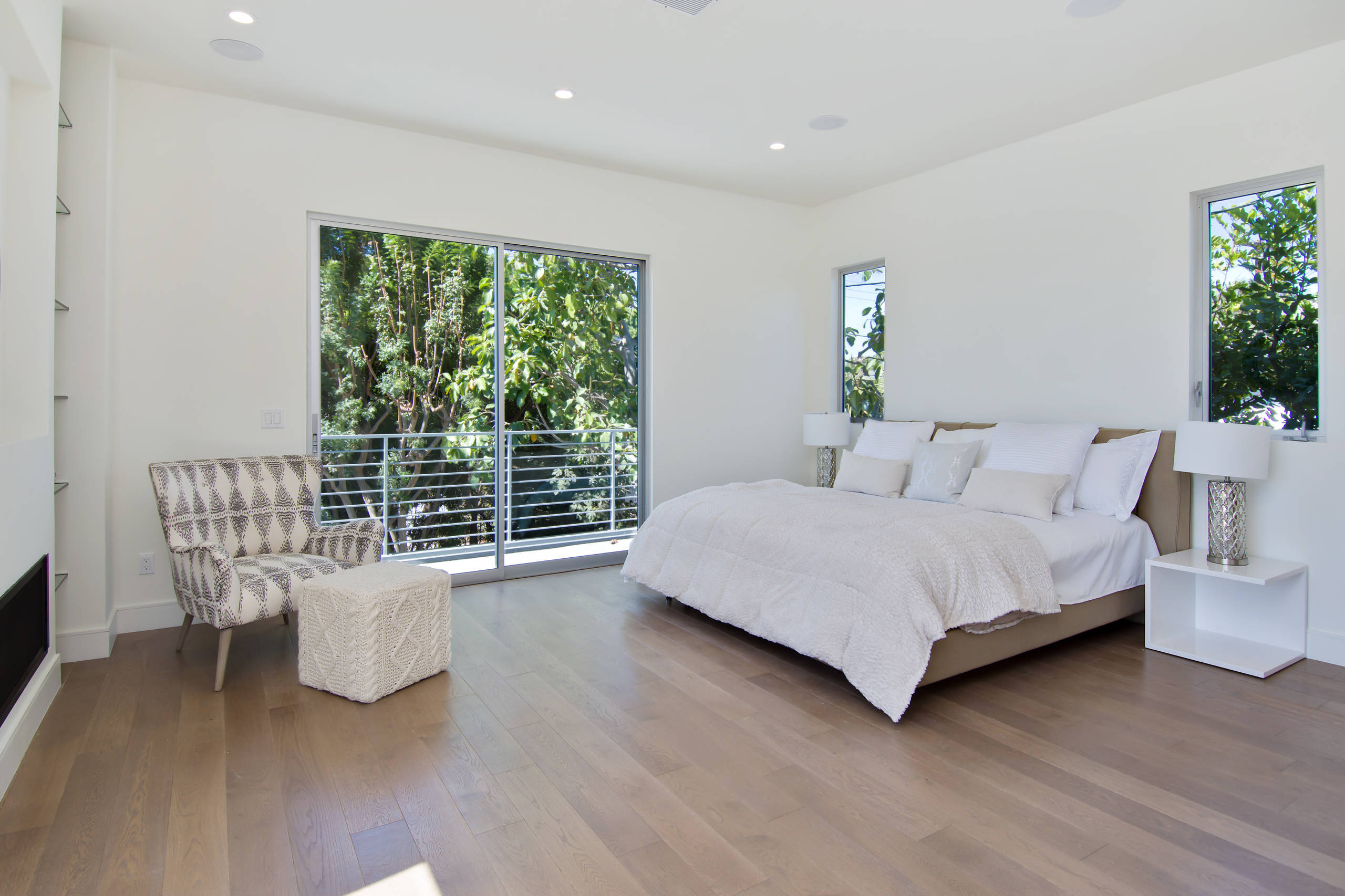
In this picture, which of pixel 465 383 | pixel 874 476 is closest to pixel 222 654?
pixel 465 383

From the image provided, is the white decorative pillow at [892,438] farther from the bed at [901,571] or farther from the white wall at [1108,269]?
the bed at [901,571]

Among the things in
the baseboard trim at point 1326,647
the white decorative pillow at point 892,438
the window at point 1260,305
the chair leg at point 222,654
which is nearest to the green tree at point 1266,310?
the window at point 1260,305

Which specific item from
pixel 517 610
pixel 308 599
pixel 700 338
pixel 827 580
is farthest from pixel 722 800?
pixel 700 338

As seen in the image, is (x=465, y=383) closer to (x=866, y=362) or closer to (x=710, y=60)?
(x=710, y=60)

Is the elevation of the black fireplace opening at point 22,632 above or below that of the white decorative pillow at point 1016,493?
below

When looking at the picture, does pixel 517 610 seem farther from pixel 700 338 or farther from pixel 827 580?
pixel 700 338

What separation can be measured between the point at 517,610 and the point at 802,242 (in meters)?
3.68

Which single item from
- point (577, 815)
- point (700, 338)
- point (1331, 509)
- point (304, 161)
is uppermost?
point (304, 161)

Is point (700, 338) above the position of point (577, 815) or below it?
above

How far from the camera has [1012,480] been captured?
142 inches

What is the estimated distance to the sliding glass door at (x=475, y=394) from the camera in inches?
162

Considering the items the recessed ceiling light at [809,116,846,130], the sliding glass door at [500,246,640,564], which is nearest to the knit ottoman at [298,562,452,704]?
the sliding glass door at [500,246,640,564]

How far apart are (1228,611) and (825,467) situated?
2.47m

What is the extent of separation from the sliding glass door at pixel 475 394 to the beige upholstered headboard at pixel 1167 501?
10.0ft
